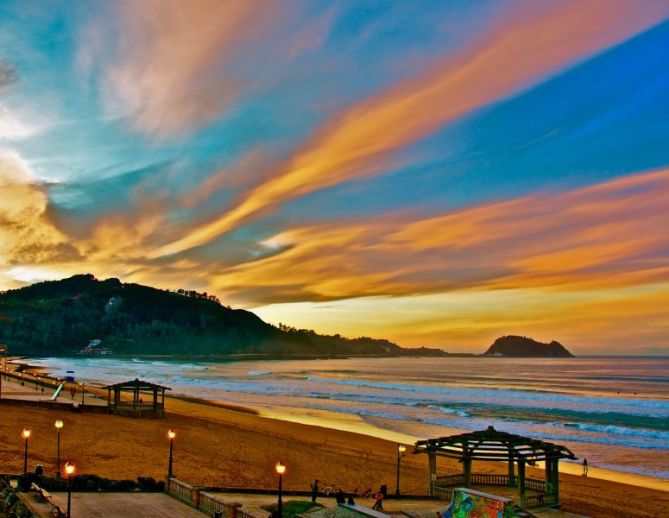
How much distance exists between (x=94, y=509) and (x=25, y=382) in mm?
53887

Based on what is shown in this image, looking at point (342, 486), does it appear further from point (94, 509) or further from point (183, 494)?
point (94, 509)

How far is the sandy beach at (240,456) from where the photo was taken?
26.5 m

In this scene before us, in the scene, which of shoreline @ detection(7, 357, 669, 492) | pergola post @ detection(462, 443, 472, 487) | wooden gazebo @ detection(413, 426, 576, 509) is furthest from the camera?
shoreline @ detection(7, 357, 669, 492)

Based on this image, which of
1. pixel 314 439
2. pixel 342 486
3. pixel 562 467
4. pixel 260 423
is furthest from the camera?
pixel 260 423

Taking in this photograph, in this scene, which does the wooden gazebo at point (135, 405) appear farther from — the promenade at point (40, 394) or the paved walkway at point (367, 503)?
the paved walkway at point (367, 503)

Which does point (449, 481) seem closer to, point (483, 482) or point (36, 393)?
point (483, 482)

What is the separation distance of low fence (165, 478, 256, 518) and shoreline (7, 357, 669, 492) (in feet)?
69.9

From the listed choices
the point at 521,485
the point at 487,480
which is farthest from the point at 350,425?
the point at 521,485

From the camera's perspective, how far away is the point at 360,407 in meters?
63.6

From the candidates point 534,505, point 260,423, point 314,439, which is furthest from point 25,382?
point 534,505

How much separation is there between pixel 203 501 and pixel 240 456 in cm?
1485

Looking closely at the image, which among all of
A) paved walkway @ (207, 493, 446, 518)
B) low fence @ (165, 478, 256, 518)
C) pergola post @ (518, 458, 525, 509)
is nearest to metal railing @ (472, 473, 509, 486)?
paved walkway @ (207, 493, 446, 518)

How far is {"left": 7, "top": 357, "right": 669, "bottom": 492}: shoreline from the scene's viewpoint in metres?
31.5

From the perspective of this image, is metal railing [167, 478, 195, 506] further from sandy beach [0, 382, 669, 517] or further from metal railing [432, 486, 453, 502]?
metal railing [432, 486, 453, 502]
